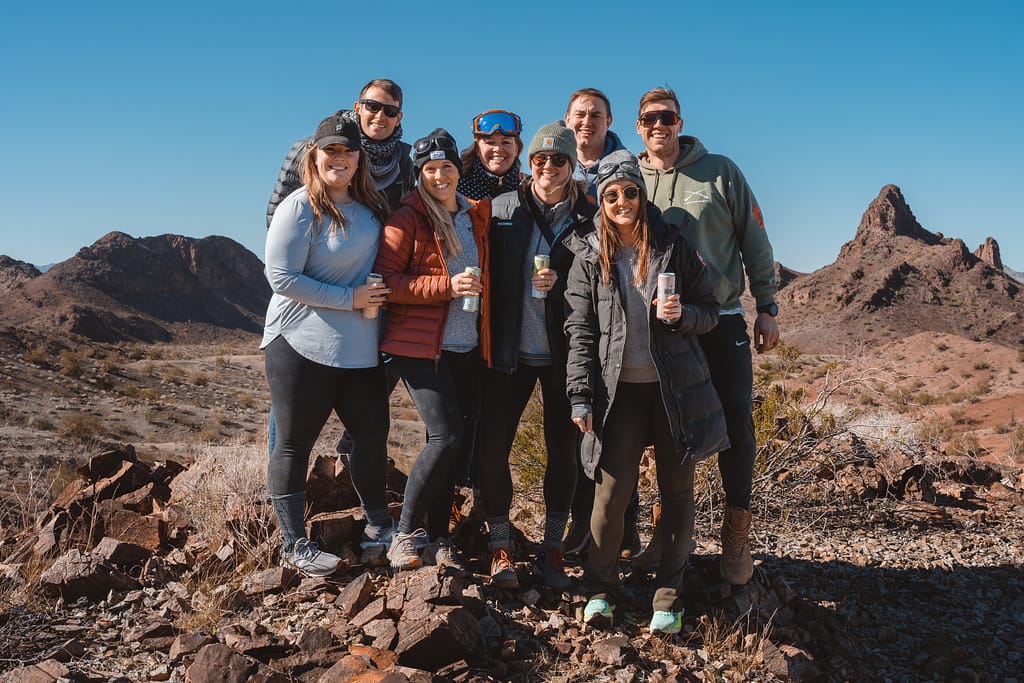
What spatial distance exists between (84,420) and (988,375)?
28.5m

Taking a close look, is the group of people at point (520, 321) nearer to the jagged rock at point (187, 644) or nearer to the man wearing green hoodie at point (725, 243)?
the man wearing green hoodie at point (725, 243)

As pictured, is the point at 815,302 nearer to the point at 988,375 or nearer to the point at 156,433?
the point at 988,375

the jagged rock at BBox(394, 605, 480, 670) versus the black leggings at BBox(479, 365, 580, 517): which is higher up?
the black leggings at BBox(479, 365, 580, 517)

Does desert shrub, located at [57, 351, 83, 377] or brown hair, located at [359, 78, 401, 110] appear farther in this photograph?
desert shrub, located at [57, 351, 83, 377]

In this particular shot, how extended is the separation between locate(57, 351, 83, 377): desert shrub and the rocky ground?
2027cm

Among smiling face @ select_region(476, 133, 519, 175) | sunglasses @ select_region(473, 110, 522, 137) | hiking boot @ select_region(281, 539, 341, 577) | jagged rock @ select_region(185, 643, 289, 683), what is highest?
sunglasses @ select_region(473, 110, 522, 137)

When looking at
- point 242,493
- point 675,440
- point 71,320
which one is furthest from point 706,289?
point 71,320

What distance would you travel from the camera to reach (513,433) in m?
3.65

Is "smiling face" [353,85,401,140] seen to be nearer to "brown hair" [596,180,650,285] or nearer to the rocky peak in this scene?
"brown hair" [596,180,650,285]

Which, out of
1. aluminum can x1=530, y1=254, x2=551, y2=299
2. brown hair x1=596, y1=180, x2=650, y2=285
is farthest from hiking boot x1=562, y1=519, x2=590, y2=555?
brown hair x1=596, y1=180, x2=650, y2=285

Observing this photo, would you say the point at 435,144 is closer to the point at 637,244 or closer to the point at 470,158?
the point at 470,158

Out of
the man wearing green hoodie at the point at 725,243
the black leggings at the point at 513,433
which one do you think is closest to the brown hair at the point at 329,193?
the black leggings at the point at 513,433

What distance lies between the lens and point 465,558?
4.17 meters

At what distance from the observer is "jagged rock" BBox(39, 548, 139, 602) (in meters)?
3.69
